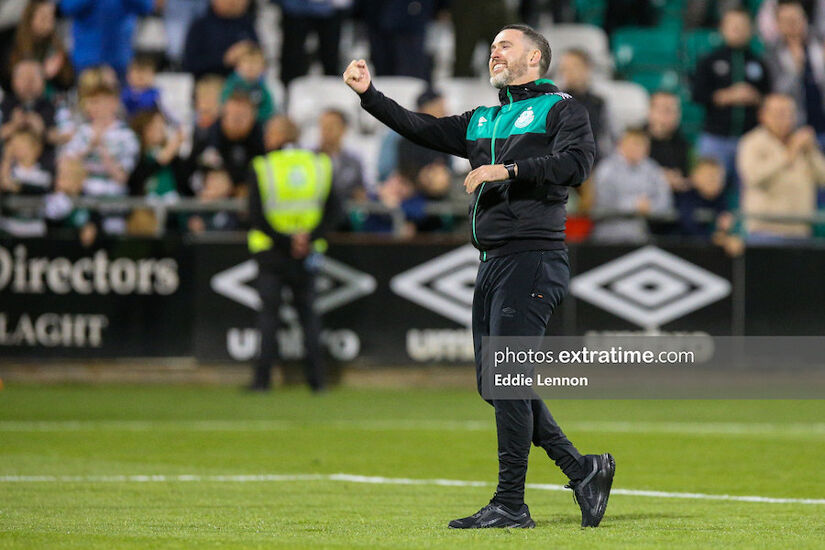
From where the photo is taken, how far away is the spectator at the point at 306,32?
1930cm

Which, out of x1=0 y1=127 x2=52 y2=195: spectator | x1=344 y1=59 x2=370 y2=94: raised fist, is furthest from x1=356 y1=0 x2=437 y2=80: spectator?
x1=344 y1=59 x2=370 y2=94: raised fist

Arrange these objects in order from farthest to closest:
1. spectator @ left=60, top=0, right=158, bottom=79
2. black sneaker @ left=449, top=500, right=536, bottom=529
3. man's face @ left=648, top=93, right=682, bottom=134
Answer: spectator @ left=60, top=0, right=158, bottom=79 → man's face @ left=648, top=93, right=682, bottom=134 → black sneaker @ left=449, top=500, right=536, bottom=529

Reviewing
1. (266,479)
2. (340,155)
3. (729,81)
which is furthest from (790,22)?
(266,479)

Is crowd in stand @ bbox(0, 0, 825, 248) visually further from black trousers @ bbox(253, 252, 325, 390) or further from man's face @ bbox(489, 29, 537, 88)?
man's face @ bbox(489, 29, 537, 88)

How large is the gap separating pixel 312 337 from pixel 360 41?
6.26m

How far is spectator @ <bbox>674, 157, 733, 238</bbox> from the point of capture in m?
16.8

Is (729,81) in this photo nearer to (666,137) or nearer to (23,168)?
(666,137)

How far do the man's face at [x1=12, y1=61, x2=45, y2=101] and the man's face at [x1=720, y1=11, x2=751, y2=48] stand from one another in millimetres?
8068

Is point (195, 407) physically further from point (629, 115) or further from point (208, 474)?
point (629, 115)

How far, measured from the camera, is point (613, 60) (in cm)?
2166

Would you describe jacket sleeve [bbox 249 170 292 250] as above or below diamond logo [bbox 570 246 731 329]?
above

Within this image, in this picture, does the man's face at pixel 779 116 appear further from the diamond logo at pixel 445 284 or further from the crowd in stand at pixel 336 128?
the diamond logo at pixel 445 284

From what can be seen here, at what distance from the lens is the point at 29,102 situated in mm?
17281

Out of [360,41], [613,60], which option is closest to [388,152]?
[360,41]
